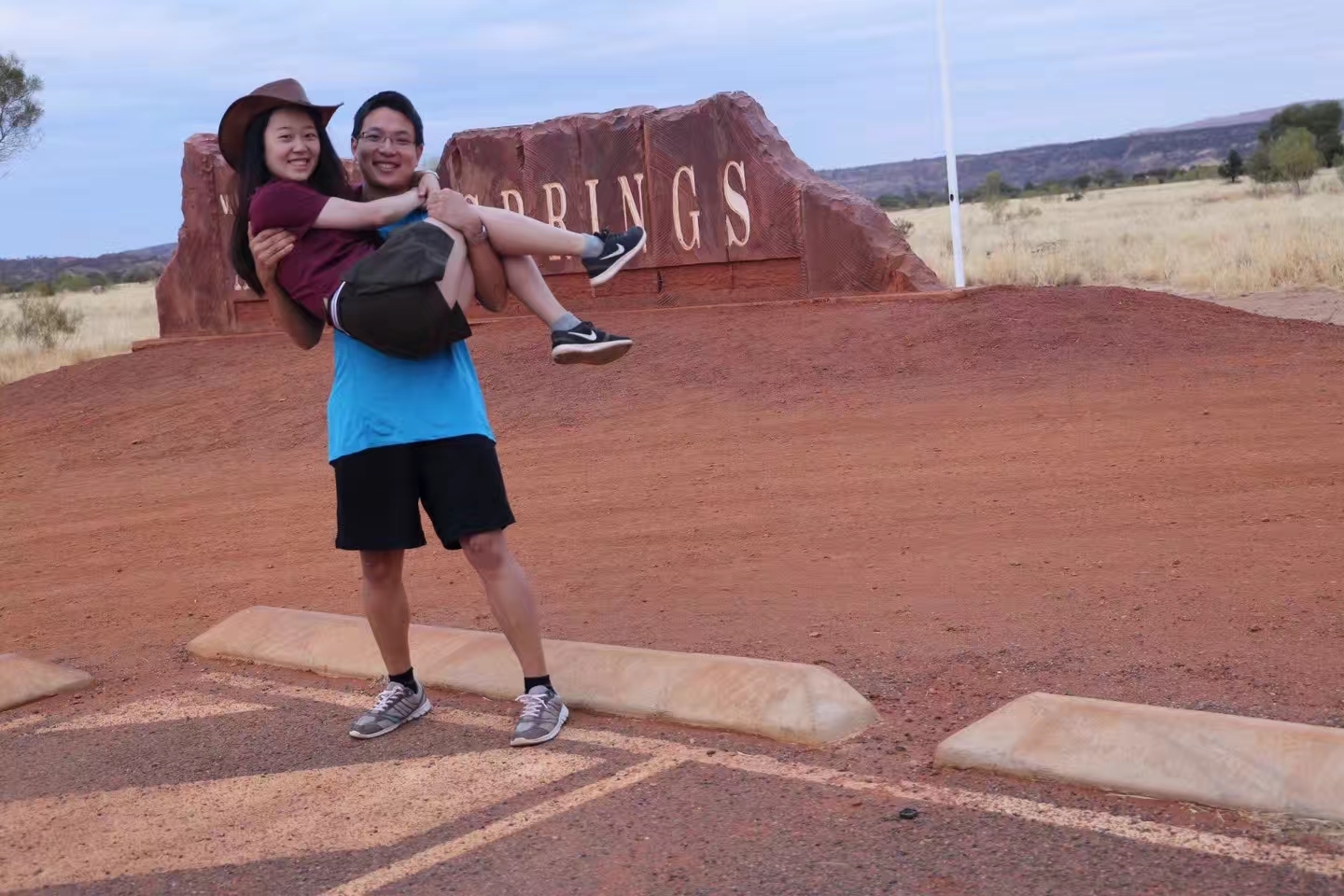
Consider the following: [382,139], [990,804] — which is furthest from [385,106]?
[990,804]

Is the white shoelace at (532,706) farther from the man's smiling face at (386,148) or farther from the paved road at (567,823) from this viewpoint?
the man's smiling face at (386,148)

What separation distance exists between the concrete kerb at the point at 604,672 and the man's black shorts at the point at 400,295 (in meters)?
1.28

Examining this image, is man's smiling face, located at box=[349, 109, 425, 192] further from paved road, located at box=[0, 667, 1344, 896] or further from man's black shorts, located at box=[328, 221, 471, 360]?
paved road, located at box=[0, 667, 1344, 896]

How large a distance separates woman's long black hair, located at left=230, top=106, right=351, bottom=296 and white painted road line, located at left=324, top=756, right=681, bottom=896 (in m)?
1.75

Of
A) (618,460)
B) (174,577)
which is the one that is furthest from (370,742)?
(618,460)

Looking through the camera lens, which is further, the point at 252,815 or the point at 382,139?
the point at 382,139

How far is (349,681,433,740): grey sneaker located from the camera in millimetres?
4918

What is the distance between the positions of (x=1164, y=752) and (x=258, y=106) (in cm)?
307

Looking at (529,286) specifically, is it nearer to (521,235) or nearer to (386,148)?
(521,235)

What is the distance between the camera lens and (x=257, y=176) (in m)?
4.69

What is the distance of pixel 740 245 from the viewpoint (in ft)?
44.2

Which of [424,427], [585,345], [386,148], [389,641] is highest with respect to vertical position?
[386,148]

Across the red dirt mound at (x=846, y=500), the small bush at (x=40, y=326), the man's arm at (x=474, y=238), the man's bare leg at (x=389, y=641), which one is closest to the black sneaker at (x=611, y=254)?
the man's arm at (x=474, y=238)

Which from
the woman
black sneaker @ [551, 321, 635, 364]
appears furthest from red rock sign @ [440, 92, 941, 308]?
black sneaker @ [551, 321, 635, 364]
